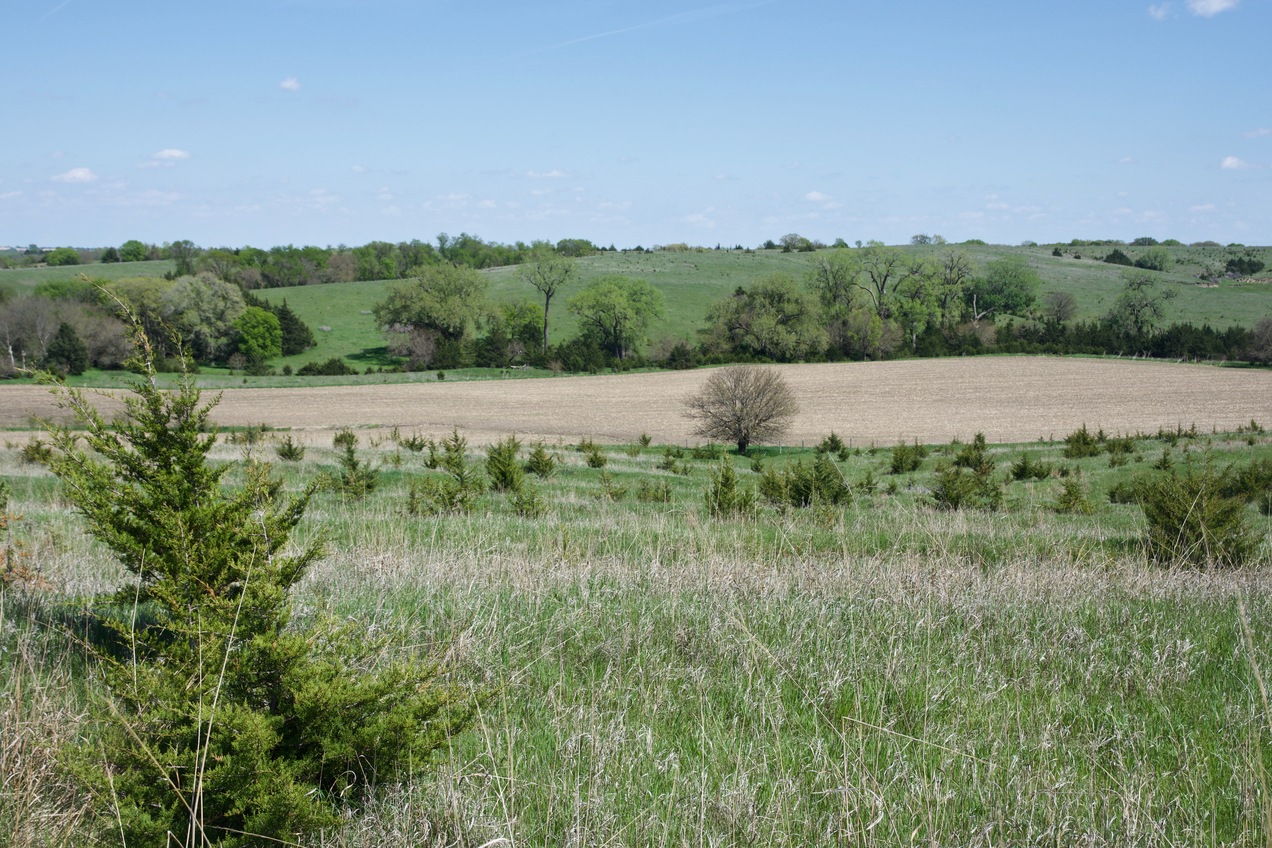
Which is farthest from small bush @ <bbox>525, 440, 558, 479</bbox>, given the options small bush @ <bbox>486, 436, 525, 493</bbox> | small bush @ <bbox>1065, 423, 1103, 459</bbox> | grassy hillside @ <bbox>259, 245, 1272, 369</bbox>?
grassy hillside @ <bbox>259, 245, 1272, 369</bbox>

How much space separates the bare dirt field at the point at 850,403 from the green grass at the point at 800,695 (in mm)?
34334

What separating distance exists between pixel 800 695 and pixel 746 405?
34.8 m

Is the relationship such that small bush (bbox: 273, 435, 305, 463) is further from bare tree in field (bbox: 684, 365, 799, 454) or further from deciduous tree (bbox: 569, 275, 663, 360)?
deciduous tree (bbox: 569, 275, 663, 360)

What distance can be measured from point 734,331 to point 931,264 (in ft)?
97.6

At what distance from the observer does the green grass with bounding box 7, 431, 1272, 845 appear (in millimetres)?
3086

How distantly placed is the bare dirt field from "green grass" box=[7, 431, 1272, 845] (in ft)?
113

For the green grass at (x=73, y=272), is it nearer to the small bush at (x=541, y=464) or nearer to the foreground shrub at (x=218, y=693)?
the small bush at (x=541, y=464)

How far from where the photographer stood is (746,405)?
38.9m

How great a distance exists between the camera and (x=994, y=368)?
73562mm

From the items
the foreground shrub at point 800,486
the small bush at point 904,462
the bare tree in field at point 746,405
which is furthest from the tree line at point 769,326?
the foreground shrub at point 800,486

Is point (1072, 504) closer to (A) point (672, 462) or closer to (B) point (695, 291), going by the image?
(A) point (672, 462)

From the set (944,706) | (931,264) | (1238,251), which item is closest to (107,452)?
(944,706)

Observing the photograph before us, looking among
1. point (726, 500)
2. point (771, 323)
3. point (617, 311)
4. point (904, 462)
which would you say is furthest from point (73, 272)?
point (726, 500)

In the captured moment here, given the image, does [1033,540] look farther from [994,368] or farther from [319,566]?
[994,368]
